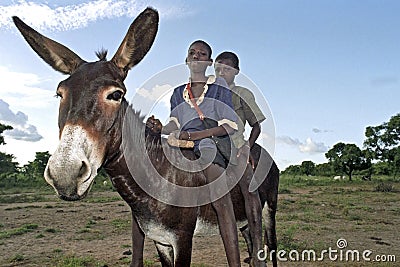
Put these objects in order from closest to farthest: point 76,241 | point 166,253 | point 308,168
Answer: point 166,253 → point 76,241 → point 308,168

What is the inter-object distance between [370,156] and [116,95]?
42.8 meters

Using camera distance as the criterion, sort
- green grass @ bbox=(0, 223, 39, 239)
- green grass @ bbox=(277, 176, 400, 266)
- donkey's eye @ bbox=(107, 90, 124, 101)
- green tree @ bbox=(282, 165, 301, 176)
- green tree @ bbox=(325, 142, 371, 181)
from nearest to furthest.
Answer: donkey's eye @ bbox=(107, 90, 124, 101), green grass @ bbox=(277, 176, 400, 266), green grass @ bbox=(0, 223, 39, 239), green tree @ bbox=(325, 142, 371, 181), green tree @ bbox=(282, 165, 301, 176)

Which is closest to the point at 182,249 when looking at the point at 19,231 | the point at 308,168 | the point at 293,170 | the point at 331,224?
the point at 19,231

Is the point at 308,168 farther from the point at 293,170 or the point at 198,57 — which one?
the point at 198,57

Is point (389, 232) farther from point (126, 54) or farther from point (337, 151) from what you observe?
point (337, 151)

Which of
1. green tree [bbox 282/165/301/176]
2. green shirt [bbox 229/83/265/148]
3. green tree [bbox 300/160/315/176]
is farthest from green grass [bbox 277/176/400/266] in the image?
green tree [bbox 282/165/301/176]

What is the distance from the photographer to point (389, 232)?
9922mm

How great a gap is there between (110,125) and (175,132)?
2.39 ft

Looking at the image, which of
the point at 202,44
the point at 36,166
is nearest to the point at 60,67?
the point at 202,44

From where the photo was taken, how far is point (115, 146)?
266 cm

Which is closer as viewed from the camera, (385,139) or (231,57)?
(231,57)

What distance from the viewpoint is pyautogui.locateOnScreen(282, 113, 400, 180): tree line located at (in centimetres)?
3872

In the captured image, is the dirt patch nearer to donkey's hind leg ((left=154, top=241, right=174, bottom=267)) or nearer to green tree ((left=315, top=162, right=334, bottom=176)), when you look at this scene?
donkey's hind leg ((left=154, top=241, right=174, bottom=267))

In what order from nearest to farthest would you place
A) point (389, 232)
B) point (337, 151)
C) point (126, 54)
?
point (126, 54), point (389, 232), point (337, 151)
